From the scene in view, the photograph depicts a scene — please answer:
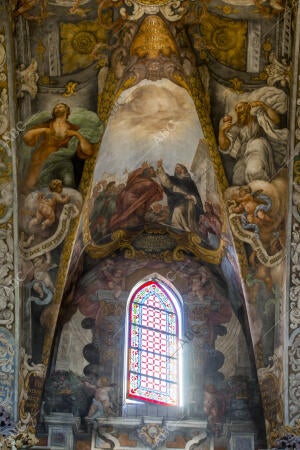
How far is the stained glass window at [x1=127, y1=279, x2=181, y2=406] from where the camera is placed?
2022 cm

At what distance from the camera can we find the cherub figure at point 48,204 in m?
19.1

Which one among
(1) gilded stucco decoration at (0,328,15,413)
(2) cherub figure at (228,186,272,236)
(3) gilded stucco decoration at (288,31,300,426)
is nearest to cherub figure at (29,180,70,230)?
(1) gilded stucco decoration at (0,328,15,413)

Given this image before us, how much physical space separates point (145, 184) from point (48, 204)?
2401mm

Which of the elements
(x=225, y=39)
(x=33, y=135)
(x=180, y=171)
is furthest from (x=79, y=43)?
(x=180, y=171)

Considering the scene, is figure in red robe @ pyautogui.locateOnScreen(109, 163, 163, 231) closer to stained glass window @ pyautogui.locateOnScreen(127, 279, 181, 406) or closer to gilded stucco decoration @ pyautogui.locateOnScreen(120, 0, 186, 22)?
stained glass window @ pyautogui.locateOnScreen(127, 279, 181, 406)

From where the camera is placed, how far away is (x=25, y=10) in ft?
Answer: 58.5

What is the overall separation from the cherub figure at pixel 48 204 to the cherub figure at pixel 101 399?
3.51m

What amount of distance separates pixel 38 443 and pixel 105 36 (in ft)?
26.3

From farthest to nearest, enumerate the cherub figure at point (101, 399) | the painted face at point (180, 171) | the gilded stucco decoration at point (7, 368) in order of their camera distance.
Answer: the painted face at point (180, 171) → the cherub figure at point (101, 399) → the gilded stucco decoration at point (7, 368)

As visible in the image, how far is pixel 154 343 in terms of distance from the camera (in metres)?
20.8

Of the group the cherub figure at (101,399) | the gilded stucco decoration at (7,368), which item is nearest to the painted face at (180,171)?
the cherub figure at (101,399)

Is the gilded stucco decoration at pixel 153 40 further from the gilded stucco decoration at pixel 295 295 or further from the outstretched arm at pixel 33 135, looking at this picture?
the gilded stucco decoration at pixel 295 295

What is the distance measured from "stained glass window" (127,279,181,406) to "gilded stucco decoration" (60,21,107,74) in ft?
17.9

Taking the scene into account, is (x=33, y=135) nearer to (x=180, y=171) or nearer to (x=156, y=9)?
(x=180, y=171)
